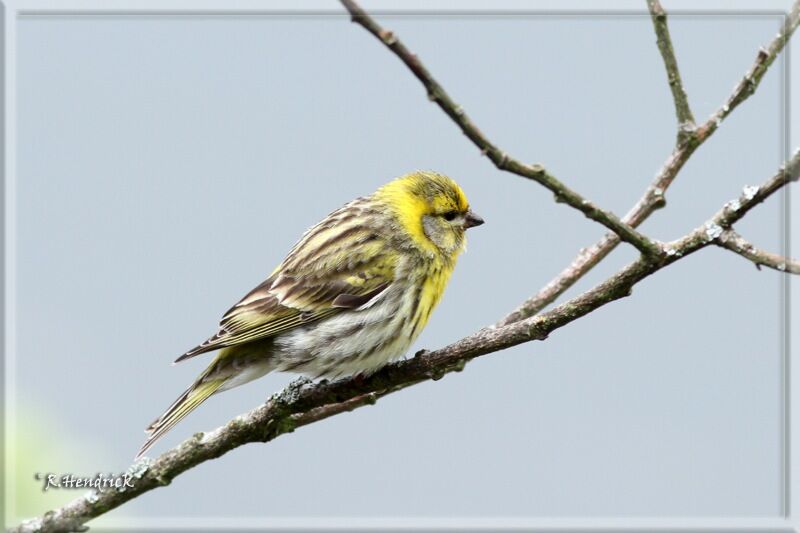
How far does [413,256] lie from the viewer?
478 cm

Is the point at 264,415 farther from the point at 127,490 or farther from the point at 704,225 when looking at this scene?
the point at 704,225

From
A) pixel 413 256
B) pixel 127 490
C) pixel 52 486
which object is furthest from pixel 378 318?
pixel 52 486

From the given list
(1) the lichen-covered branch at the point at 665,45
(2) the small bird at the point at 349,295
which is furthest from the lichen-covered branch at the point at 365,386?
(1) the lichen-covered branch at the point at 665,45

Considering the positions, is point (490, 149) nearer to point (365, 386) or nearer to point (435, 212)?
point (365, 386)

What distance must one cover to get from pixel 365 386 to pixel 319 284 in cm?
80

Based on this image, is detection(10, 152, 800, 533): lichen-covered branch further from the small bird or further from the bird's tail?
the bird's tail

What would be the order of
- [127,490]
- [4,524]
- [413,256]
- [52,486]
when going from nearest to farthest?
[4,524] → [52,486] → [127,490] → [413,256]

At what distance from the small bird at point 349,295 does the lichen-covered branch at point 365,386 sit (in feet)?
0.86

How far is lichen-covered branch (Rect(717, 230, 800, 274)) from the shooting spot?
2.79 meters

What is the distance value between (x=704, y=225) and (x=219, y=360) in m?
2.63

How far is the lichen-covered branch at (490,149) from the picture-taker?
2004 millimetres

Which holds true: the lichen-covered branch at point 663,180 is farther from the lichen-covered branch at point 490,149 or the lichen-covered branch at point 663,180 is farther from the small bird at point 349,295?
the lichen-covered branch at point 490,149

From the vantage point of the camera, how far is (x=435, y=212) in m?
4.90
